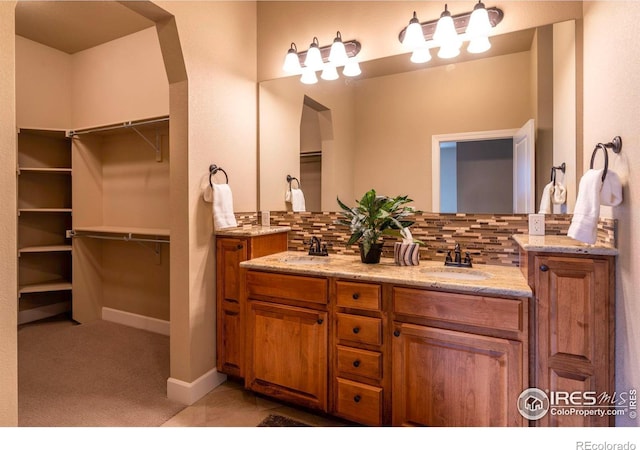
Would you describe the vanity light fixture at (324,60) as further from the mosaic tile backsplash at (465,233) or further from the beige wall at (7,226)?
the beige wall at (7,226)

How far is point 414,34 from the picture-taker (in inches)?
75.9

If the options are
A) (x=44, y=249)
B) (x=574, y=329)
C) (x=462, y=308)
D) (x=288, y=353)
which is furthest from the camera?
(x=44, y=249)

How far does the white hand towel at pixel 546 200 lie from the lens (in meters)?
1.76

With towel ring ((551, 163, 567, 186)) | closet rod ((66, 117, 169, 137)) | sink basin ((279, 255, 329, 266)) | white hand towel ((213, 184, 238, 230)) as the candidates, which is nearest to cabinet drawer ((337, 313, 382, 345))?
sink basin ((279, 255, 329, 266))

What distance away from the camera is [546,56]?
1.78 m

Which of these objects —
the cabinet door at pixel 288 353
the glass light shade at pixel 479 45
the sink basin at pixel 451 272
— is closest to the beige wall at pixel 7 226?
the cabinet door at pixel 288 353

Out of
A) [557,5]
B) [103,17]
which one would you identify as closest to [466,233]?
[557,5]

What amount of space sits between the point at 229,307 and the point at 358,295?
98 centimetres

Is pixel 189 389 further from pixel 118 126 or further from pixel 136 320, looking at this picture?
pixel 118 126

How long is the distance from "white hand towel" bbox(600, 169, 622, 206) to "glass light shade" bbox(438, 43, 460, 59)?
3.74 ft

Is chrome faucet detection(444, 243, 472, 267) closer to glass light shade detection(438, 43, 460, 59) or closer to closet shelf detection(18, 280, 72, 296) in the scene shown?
glass light shade detection(438, 43, 460, 59)
